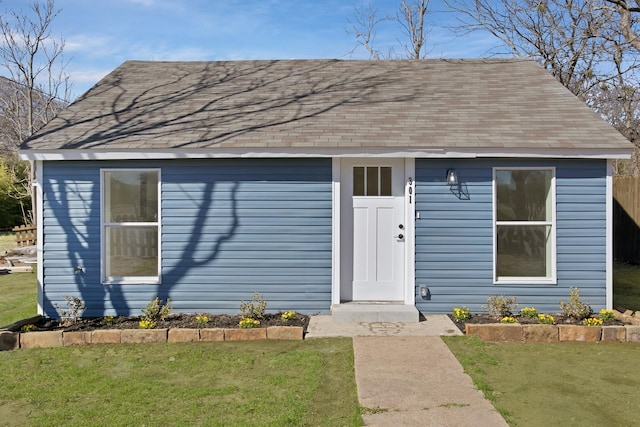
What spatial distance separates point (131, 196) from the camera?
25.1ft

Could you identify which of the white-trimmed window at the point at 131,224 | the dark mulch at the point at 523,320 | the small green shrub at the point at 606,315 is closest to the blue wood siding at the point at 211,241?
the white-trimmed window at the point at 131,224

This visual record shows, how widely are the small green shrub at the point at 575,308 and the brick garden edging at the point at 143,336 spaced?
368 cm

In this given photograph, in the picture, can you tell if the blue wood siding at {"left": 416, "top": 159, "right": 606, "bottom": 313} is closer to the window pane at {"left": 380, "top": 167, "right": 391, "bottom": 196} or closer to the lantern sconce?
the lantern sconce

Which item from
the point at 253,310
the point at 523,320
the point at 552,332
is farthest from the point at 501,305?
the point at 253,310

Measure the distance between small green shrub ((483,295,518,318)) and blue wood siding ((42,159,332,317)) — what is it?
7.63 ft

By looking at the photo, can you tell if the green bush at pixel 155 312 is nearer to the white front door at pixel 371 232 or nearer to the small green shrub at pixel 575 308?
the white front door at pixel 371 232

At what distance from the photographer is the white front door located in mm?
7633

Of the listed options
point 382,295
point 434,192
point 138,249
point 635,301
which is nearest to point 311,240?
point 382,295

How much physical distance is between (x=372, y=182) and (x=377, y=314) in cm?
196

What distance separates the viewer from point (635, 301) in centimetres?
877

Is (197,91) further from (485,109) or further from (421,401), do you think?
(421,401)

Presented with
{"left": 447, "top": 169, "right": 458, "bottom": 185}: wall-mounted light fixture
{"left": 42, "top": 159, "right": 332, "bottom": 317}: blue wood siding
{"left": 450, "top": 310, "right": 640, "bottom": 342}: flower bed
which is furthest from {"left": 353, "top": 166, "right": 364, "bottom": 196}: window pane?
{"left": 450, "top": 310, "right": 640, "bottom": 342}: flower bed

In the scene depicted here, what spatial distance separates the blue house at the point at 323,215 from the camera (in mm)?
7328

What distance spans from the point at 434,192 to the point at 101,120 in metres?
5.35
